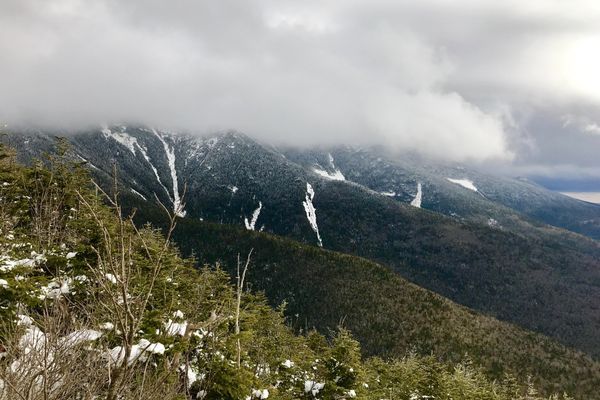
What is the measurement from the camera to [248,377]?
49.4ft

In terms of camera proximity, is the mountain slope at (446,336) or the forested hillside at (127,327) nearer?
the forested hillside at (127,327)

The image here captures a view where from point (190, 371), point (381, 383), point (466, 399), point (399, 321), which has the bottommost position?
point (399, 321)

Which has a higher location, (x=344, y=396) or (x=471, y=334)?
(x=344, y=396)

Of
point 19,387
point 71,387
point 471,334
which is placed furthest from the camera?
point 471,334

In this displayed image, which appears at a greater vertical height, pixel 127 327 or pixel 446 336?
pixel 127 327

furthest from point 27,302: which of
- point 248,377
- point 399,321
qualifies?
point 399,321

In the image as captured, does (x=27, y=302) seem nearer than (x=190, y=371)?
Yes

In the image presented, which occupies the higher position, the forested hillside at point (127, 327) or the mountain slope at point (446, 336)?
the forested hillside at point (127, 327)

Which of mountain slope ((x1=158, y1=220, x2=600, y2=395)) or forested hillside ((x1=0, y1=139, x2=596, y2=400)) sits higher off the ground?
forested hillside ((x1=0, y1=139, x2=596, y2=400))

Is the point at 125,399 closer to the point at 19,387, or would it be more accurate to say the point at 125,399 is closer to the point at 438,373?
the point at 19,387

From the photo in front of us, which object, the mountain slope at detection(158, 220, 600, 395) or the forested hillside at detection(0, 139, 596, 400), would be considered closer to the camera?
the forested hillside at detection(0, 139, 596, 400)

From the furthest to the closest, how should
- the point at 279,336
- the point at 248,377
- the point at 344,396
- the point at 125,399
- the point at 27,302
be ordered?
the point at 279,336 → the point at 344,396 → the point at 248,377 → the point at 27,302 → the point at 125,399

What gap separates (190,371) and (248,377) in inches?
91.0

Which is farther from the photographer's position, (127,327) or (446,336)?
(446,336)
